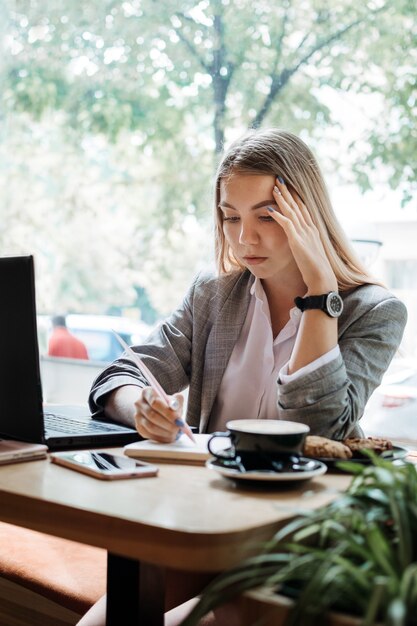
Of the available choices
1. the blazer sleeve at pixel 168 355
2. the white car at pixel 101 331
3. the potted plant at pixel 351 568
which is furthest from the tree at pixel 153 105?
the potted plant at pixel 351 568

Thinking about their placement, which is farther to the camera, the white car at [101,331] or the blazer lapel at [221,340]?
the white car at [101,331]

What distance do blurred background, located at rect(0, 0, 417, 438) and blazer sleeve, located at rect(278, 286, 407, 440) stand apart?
58.4 inches

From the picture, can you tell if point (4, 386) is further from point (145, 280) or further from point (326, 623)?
point (145, 280)

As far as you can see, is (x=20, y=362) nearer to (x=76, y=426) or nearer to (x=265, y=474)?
(x=76, y=426)

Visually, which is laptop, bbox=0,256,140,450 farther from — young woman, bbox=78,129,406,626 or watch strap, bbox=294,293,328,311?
watch strap, bbox=294,293,328,311

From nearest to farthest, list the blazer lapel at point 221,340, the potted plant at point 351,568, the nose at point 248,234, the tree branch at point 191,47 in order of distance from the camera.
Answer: the potted plant at point 351,568 < the nose at point 248,234 < the blazer lapel at point 221,340 < the tree branch at point 191,47

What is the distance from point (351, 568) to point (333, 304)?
0.79 metres

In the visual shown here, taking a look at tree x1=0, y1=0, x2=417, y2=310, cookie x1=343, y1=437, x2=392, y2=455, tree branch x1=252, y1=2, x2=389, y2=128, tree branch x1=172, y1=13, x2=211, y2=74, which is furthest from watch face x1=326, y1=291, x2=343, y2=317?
tree branch x1=172, y1=13, x2=211, y2=74

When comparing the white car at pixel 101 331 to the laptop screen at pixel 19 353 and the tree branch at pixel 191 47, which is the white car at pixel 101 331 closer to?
the tree branch at pixel 191 47

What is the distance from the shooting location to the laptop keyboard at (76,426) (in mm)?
1352

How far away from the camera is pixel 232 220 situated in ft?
5.34

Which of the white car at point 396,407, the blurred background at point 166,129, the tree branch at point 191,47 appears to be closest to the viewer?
the white car at point 396,407

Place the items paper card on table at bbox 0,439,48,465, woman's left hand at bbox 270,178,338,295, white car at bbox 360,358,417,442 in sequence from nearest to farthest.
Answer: paper card on table at bbox 0,439,48,465
woman's left hand at bbox 270,178,338,295
white car at bbox 360,358,417,442

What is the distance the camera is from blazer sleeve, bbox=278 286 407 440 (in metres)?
1.35
